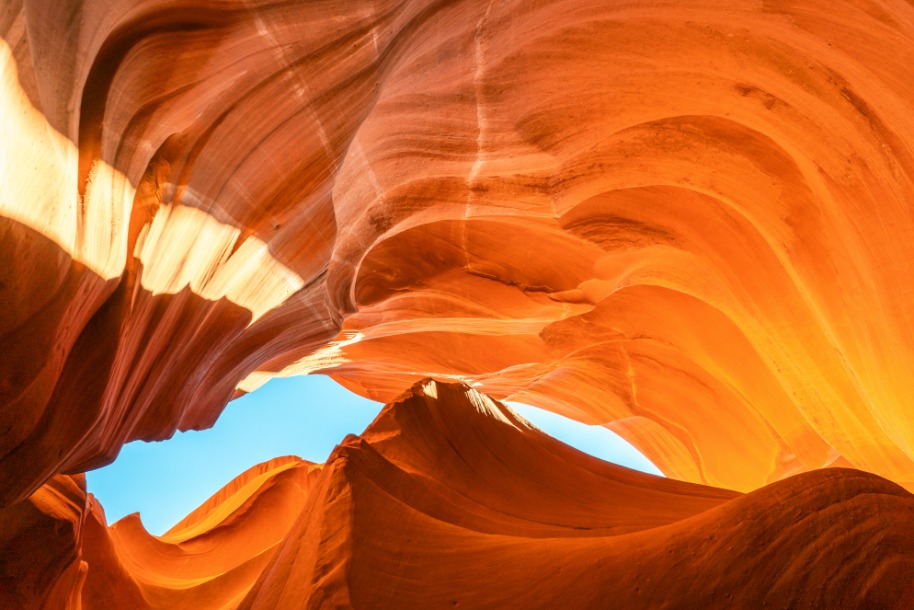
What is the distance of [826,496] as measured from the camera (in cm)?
271

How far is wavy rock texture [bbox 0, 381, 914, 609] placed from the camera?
7.98 ft

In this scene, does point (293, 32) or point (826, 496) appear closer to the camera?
point (826, 496)

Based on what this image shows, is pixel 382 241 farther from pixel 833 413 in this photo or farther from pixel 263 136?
pixel 833 413

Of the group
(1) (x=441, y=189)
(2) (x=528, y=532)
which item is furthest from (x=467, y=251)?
(2) (x=528, y=532)

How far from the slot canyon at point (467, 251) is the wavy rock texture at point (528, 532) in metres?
0.02

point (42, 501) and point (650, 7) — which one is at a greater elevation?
point (650, 7)

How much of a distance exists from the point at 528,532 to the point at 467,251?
4115mm

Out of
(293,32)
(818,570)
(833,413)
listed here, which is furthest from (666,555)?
(293,32)

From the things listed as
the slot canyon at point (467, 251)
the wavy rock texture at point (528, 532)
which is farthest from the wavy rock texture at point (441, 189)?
the wavy rock texture at point (528, 532)

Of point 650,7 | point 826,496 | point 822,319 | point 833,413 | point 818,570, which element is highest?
point 650,7

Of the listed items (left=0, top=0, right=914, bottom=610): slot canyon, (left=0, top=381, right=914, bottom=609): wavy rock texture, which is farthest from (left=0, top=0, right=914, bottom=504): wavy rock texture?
(left=0, top=381, right=914, bottom=609): wavy rock texture

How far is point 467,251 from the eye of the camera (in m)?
7.50

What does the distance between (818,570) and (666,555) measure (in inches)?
22.2

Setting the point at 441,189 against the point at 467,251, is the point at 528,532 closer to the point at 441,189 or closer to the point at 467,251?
the point at 441,189
